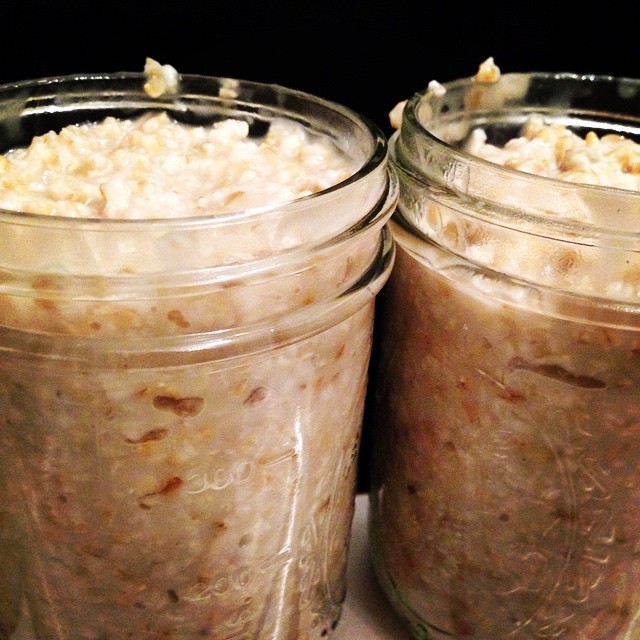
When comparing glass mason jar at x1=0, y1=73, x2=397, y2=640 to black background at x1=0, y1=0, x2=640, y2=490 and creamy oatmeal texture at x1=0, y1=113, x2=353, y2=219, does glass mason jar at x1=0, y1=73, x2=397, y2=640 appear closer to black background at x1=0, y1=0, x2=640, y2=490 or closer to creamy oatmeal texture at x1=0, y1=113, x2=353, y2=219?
creamy oatmeal texture at x1=0, y1=113, x2=353, y2=219

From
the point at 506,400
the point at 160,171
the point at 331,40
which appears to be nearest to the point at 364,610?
the point at 506,400

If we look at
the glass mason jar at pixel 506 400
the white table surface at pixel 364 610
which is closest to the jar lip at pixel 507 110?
the glass mason jar at pixel 506 400

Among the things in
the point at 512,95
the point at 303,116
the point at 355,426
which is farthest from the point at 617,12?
the point at 355,426

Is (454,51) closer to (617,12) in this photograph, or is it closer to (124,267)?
(617,12)

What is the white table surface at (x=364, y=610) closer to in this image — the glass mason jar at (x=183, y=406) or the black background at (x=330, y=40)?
the glass mason jar at (x=183, y=406)

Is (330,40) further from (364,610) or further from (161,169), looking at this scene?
(364,610)

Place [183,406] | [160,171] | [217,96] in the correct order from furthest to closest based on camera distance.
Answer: [217,96]
[160,171]
[183,406]
